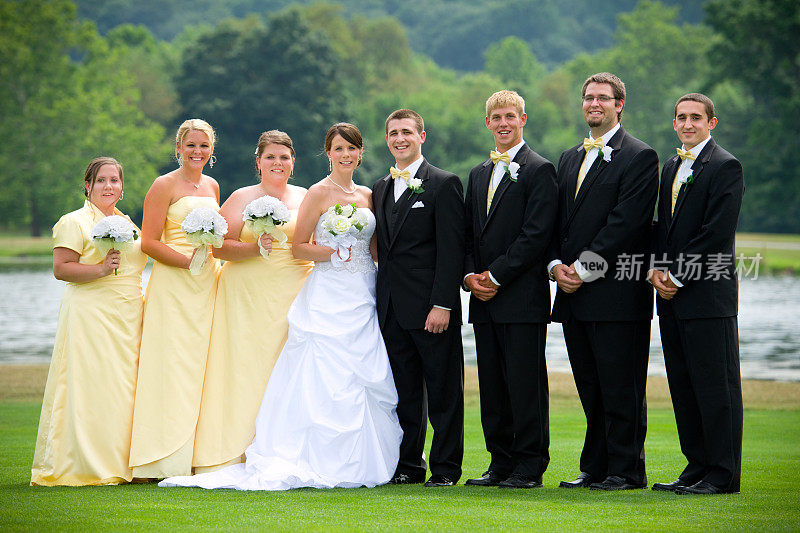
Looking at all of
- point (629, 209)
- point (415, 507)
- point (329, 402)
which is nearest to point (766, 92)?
point (629, 209)

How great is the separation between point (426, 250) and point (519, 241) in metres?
0.74

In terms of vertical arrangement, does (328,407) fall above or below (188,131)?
below

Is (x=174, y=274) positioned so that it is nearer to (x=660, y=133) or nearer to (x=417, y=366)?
(x=417, y=366)

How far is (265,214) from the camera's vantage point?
24.5ft

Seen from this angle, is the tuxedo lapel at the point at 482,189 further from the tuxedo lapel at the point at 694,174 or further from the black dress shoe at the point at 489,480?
the black dress shoe at the point at 489,480

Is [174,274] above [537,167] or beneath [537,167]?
beneath

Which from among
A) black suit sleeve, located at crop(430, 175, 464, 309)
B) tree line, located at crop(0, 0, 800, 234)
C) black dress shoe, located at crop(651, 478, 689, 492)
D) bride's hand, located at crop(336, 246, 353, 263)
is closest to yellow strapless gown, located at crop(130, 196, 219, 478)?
bride's hand, located at crop(336, 246, 353, 263)

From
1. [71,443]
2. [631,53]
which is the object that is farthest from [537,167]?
[631,53]

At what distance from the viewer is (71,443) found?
24.5 feet

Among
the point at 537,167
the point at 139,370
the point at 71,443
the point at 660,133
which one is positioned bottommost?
the point at 71,443

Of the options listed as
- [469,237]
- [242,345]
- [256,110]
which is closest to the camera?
[469,237]

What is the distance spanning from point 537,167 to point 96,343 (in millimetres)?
3666

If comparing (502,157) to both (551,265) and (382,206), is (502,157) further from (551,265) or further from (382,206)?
(382,206)

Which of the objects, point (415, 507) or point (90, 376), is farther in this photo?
point (90, 376)
